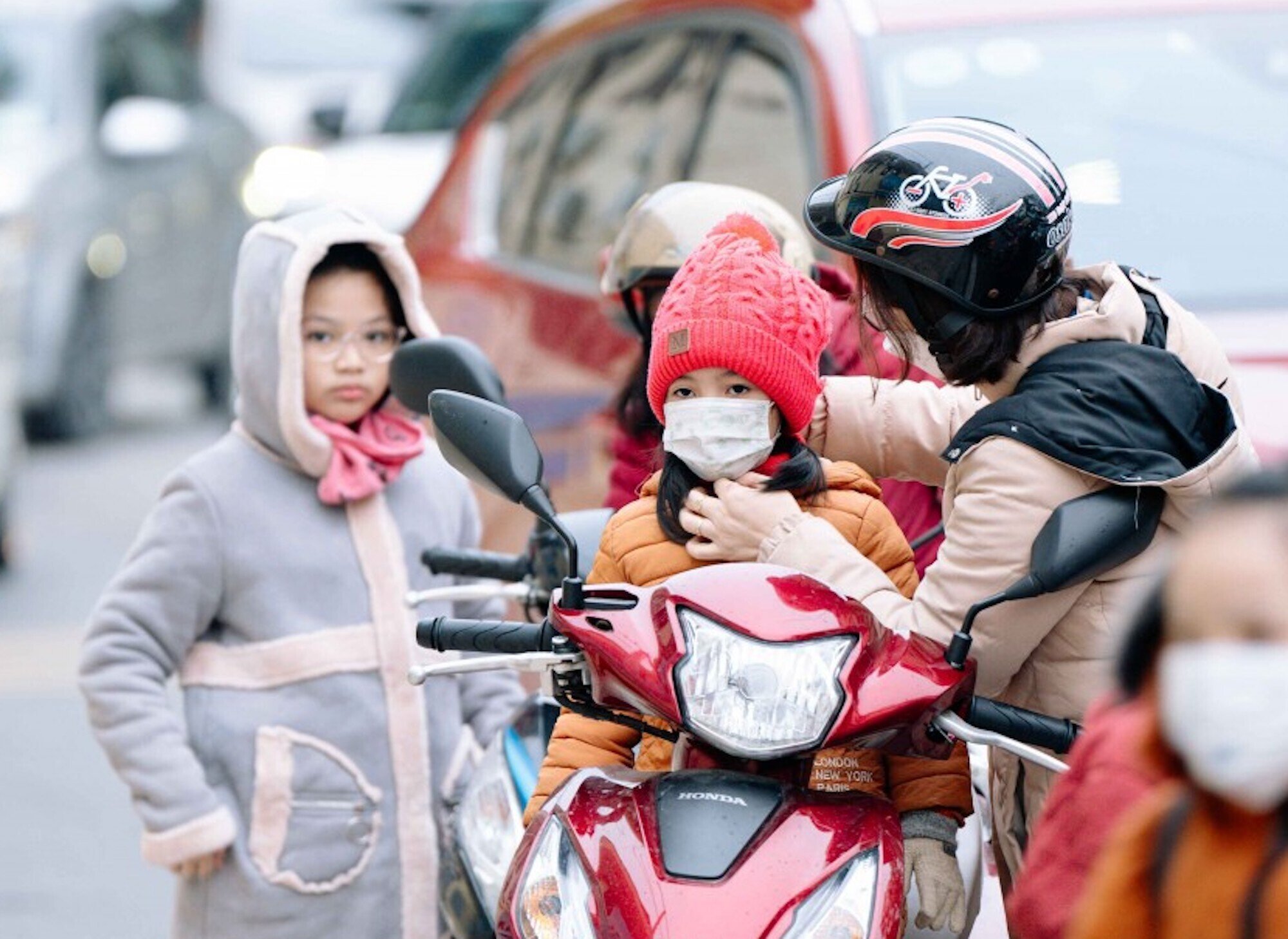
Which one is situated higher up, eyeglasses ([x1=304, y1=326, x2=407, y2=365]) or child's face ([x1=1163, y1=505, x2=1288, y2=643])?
eyeglasses ([x1=304, y1=326, x2=407, y2=365])

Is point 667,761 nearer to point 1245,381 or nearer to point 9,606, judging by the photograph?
point 1245,381

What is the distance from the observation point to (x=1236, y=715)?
1.86m

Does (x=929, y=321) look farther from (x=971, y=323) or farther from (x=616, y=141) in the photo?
(x=616, y=141)

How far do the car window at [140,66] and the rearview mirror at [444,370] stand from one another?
32.0 ft

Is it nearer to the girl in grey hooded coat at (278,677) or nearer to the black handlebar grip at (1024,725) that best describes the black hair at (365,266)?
the girl in grey hooded coat at (278,677)

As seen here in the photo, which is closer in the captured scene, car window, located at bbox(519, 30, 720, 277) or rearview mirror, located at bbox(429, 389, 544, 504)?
rearview mirror, located at bbox(429, 389, 544, 504)

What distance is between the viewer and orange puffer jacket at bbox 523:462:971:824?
2879 millimetres

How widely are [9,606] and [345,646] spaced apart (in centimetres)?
568

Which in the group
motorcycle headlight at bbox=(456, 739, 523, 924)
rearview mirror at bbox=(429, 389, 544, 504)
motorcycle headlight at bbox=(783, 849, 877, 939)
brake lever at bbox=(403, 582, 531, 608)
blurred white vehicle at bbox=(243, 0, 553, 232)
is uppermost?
blurred white vehicle at bbox=(243, 0, 553, 232)

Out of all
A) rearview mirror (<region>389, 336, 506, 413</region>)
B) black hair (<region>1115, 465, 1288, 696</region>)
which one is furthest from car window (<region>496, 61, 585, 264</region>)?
black hair (<region>1115, 465, 1288, 696</region>)

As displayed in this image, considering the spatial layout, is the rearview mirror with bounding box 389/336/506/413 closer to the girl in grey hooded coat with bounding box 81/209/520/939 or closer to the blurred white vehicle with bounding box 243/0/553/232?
the girl in grey hooded coat with bounding box 81/209/520/939

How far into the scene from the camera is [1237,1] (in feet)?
16.6

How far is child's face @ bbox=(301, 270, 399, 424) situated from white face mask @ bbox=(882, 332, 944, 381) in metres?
1.34

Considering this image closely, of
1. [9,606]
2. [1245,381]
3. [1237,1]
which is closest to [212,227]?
[9,606]
